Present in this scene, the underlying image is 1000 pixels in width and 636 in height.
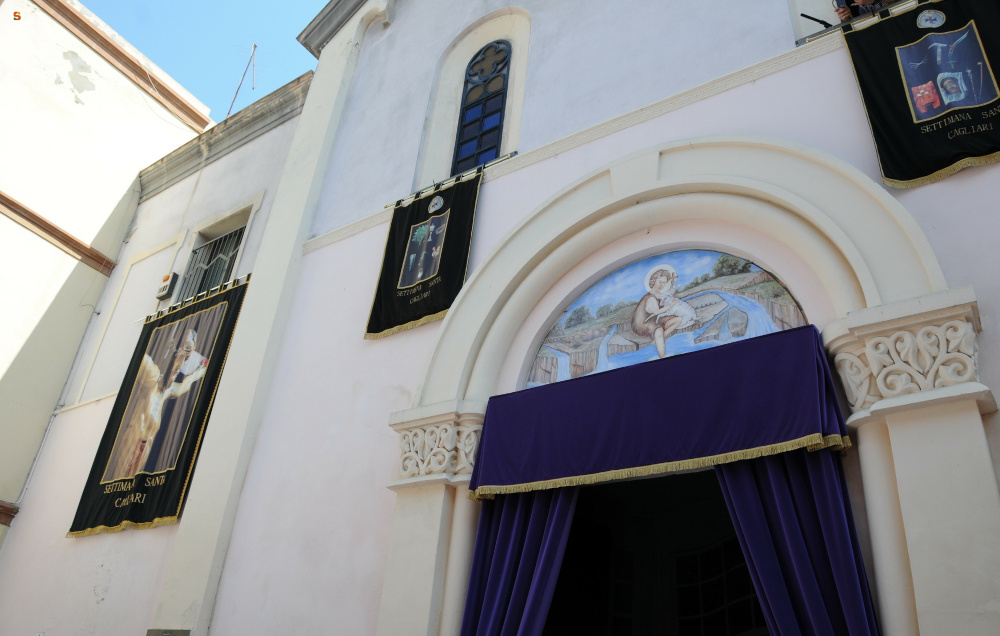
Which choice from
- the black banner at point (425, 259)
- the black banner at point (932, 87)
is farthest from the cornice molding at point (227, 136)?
the black banner at point (932, 87)

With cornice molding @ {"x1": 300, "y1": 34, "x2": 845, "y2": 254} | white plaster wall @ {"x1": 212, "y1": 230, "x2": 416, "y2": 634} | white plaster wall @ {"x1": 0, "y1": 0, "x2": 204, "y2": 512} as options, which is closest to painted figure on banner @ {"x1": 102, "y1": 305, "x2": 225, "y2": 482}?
white plaster wall @ {"x1": 212, "y1": 230, "x2": 416, "y2": 634}

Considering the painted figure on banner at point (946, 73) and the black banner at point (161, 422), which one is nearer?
the painted figure on banner at point (946, 73)

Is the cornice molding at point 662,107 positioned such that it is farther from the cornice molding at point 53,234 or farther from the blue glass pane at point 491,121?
the cornice molding at point 53,234

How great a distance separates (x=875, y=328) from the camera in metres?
4.50

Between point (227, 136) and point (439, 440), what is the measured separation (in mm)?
8319

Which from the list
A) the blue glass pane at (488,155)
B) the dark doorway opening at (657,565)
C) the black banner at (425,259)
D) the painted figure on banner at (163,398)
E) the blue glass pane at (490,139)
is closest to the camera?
the dark doorway opening at (657,565)

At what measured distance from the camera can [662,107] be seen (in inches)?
269

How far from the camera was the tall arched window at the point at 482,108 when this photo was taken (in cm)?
866

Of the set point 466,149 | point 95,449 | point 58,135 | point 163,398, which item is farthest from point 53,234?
point 466,149

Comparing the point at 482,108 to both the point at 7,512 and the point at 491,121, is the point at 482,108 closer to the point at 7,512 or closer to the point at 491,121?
the point at 491,121

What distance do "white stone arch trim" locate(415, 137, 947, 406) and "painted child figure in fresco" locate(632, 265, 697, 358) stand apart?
498 millimetres

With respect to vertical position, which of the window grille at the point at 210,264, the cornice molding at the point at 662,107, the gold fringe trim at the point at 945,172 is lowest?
the gold fringe trim at the point at 945,172

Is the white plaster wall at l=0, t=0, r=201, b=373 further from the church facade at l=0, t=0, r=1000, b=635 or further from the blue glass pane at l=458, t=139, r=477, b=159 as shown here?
the blue glass pane at l=458, t=139, r=477, b=159

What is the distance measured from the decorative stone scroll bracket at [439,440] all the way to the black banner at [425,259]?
3.93 feet
